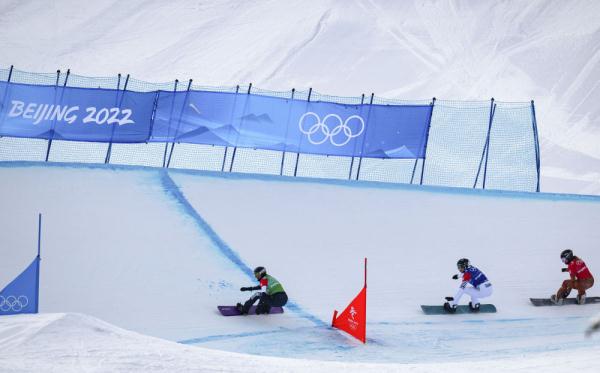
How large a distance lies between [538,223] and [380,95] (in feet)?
38.3

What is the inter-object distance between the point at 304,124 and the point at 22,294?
300 inches

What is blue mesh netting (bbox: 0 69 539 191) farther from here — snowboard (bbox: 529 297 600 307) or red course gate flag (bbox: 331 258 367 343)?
red course gate flag (bbox: 331 258 367 343)

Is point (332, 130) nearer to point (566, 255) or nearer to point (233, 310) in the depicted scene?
point (566, 255)

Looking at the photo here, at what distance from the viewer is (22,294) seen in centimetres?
980

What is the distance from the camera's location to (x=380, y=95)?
2722 cm

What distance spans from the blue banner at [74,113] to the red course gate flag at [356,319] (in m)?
6.40

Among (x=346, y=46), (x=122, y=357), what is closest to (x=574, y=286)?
(x=122, y=357)

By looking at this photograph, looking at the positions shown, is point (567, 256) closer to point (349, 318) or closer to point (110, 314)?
point (349, 318)

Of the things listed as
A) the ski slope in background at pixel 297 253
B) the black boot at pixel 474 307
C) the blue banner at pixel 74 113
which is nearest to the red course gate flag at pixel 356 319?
the ski slope in background at pixel 297 253

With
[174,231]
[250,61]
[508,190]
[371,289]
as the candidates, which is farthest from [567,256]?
[250,61]

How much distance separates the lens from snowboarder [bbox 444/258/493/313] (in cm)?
1216

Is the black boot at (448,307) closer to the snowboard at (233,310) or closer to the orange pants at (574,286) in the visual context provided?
the orange pants at (574,286)

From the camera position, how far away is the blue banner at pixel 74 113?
15789 millimetres

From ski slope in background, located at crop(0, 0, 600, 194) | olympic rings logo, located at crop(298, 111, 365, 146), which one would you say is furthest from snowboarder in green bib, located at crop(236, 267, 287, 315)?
ski slope in background, located at crop(0, 0, 600, 194)
